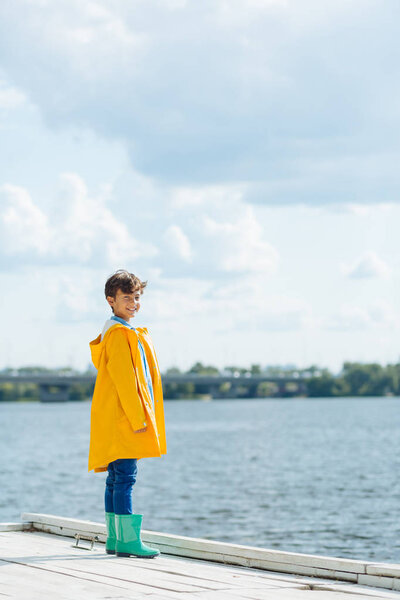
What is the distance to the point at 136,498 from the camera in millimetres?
31734

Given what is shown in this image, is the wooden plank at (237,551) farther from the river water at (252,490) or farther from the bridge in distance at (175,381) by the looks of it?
the bridge in distance at (175,381)

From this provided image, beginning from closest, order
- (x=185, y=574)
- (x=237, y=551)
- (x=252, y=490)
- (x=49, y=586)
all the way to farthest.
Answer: (x=49, y=586)
(x=185, y=574)
(x=237, y=551)
(x=252, y=490)

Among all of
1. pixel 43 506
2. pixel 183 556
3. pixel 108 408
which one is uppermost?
pixel 108 408

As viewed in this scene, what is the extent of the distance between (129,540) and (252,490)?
90.0 ft

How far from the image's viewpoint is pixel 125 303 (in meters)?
7.39

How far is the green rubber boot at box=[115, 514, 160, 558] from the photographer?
7.12 metres

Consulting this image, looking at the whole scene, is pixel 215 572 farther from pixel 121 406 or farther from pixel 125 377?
pixel 125 377

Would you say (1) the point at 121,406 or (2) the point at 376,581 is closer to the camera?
(2) the point at 376,581

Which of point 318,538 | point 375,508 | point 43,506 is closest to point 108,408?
point 318,538

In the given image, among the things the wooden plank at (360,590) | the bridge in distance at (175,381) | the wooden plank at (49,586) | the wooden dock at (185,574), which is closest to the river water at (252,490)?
the wooden dock at (185,574)

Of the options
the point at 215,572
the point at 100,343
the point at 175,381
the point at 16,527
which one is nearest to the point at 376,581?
the point at 215,572

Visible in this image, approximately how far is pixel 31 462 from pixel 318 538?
3009cm

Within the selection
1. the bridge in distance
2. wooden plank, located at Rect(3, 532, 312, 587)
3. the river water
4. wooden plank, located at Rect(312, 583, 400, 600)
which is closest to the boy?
wooden plank, located at Rect(3, 532, 312, 587)

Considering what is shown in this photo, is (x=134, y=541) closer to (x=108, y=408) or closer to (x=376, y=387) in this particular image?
(x=108, y=408)
